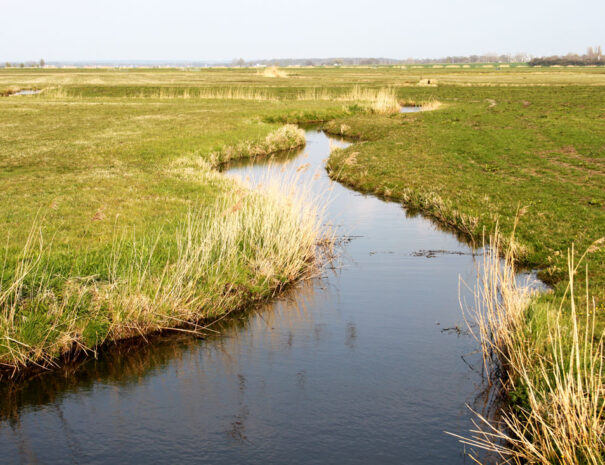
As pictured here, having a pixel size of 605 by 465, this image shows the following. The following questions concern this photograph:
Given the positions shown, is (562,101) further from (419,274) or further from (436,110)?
(419,274)

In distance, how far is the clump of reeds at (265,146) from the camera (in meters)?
31.0

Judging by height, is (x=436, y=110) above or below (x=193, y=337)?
above

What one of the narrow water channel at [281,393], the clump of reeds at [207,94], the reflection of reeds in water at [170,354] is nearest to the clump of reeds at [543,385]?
the narrow water channel at [281,393]

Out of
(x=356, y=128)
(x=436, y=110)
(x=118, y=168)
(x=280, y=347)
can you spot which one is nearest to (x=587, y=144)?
(x=356, y=128)

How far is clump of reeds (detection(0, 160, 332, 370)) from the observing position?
1041 centimetres

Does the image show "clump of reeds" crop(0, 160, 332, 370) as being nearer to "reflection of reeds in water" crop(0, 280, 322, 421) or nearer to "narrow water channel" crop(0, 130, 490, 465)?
"reflection of reeds in water" crop(0, 280, 322, 421)

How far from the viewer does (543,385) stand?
27.3 ft

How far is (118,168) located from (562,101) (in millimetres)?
49305

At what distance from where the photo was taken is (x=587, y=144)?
1260 inches

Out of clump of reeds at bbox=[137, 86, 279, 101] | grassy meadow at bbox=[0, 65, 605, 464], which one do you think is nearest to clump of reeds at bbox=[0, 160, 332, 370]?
grassy meadow at bbox=[0, 65, 605, 464]

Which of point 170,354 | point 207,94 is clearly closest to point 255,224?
point 170,354

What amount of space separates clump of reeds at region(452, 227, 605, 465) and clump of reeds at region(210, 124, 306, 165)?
21247 millimetres

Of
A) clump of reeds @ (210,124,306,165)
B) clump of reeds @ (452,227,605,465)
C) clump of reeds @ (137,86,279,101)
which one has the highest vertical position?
clump of reeds @ (137,86,279,101)

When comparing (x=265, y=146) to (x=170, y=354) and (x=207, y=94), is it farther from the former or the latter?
(x=207, y=94)
